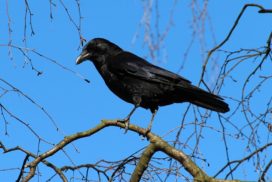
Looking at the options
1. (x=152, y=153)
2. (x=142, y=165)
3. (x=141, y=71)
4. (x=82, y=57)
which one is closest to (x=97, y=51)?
(x=82, y=57)

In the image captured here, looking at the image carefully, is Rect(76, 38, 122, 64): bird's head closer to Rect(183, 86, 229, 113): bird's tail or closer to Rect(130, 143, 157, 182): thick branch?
Rect(183, 86, 229, 113): bird's tail

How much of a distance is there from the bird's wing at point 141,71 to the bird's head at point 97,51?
0.17 metres

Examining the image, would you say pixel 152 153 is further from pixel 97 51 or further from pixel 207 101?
pixel 97 51

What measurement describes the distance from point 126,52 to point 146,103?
849 mm

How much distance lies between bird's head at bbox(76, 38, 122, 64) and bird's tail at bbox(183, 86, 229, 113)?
4.32 feet

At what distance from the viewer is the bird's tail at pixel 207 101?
4.58 metres

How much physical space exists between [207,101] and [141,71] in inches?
40.8

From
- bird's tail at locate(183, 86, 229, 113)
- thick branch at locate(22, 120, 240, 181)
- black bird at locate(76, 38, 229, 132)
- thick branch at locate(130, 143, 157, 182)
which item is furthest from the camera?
black bird at locate(76, 38, 229, 132)

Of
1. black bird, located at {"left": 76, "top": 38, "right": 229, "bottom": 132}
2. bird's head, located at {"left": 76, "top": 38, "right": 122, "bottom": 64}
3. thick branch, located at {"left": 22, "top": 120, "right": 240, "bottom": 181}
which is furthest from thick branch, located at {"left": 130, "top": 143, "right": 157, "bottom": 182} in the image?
bird's head, located at {"left": 76, "top": 38, "right": 122, "bottom": 64}

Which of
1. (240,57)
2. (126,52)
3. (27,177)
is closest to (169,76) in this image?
(126,52)

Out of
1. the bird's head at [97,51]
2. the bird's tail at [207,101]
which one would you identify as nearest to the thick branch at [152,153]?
the bird's tail at [207,101]

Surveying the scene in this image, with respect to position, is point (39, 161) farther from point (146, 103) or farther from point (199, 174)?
point (146, 103)

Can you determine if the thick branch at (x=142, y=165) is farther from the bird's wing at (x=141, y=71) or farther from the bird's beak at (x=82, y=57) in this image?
the bird's beak at (x=82, y=57)

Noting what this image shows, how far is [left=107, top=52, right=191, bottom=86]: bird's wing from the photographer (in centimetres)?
537
